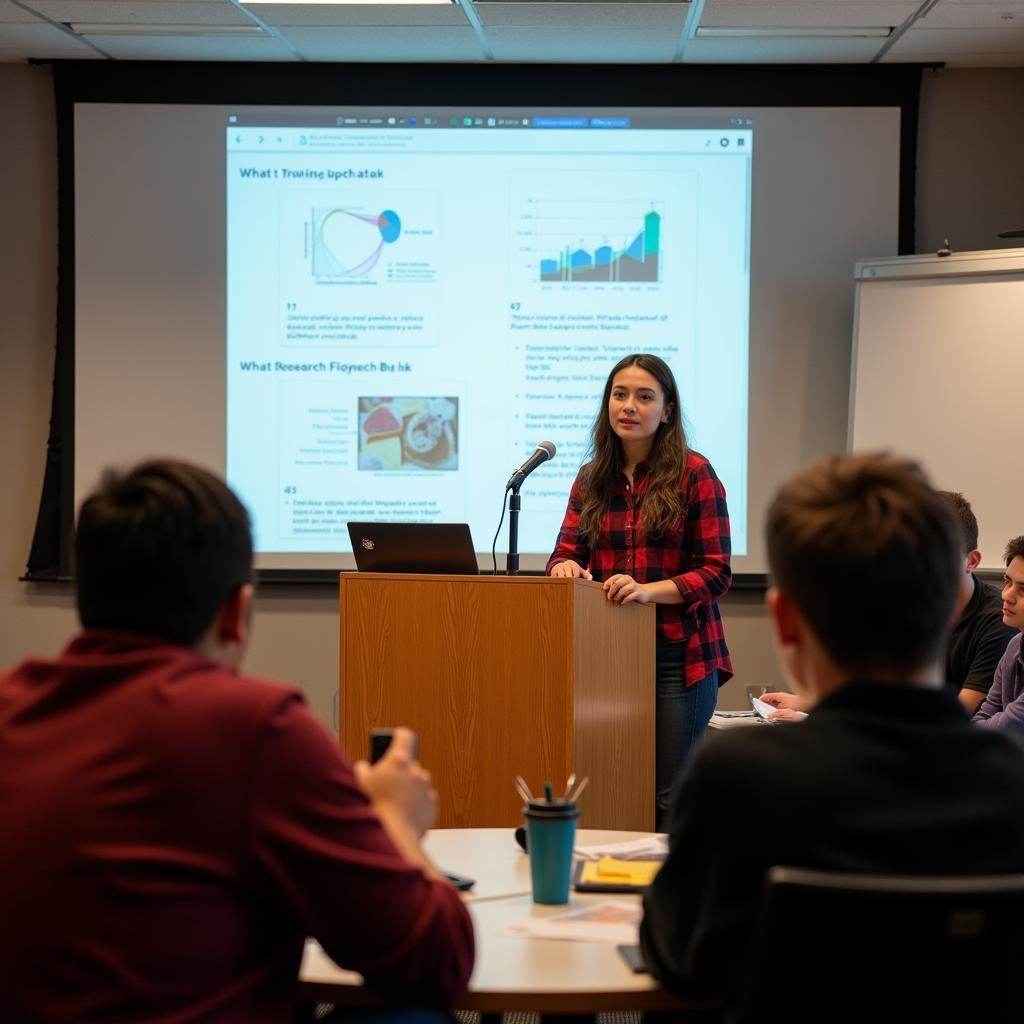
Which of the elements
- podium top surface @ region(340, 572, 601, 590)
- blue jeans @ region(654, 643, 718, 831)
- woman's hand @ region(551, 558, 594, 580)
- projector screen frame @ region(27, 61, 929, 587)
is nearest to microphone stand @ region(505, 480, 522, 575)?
woman's hand @ region(551, 558, 594, 580)

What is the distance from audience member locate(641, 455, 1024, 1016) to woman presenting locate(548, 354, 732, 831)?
1.83 metres

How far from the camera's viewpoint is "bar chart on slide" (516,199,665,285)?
488 cm

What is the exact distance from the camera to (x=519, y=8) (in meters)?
4.33

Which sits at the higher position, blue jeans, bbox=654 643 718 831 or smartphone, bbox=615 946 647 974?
smartphone, bbox=615 946 647 974

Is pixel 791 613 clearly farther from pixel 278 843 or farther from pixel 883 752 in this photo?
pixel 278 843

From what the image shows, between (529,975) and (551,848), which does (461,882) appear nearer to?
(551,848)

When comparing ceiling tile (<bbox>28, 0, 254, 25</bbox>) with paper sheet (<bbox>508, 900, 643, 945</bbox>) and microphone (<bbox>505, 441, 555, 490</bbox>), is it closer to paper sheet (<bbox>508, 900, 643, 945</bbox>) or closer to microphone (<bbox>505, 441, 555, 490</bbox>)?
microphone (<bbox>505, 441, 555, 490</bbox>)

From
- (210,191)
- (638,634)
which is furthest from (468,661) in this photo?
(210,191)

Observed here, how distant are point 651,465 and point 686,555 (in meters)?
0.27

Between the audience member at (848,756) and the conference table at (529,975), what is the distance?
5cm

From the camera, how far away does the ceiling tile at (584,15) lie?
431cm

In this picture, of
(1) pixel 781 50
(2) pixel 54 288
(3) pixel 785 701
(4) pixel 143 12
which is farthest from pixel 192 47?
(3) pixel 785 701

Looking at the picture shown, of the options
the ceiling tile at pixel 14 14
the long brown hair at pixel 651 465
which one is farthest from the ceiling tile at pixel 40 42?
the long brown hair at pixel 651 465

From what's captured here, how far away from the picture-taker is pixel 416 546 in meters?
2.74
